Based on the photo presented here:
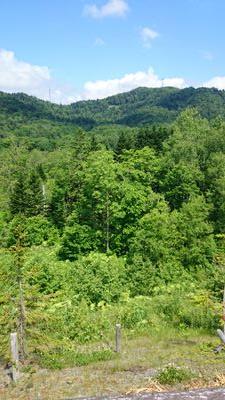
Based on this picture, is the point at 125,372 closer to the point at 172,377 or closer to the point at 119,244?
the point at 172,377

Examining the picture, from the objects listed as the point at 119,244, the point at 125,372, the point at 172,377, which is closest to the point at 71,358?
the point at 125,372

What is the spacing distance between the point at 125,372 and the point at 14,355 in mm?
3206

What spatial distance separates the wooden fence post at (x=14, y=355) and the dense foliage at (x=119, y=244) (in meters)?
1.00

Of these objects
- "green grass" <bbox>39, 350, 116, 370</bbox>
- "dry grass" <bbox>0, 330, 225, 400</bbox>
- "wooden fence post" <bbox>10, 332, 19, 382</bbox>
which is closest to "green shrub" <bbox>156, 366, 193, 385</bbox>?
"dry grass" <bbox>0, 330, 225, 400</bbox>

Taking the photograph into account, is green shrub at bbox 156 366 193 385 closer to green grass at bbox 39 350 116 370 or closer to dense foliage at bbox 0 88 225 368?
green grass at bbox 39 350 116 370

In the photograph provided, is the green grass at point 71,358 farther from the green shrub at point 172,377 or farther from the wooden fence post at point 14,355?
the green shrub at point 172,377

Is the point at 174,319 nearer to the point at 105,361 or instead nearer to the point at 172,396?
the point at 105,361

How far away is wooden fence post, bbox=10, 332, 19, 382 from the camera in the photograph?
41.1 ft

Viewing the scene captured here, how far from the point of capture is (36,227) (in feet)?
154

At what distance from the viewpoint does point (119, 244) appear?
118 feet

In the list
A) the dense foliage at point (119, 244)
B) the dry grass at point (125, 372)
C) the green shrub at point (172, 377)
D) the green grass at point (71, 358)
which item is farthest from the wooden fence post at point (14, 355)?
the green shrub at point (172, 377)

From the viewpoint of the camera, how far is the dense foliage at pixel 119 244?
14.7m

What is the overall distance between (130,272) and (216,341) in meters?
12.5

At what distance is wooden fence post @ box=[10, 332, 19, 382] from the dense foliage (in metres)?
1.00
